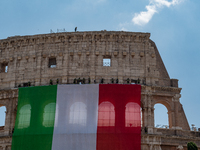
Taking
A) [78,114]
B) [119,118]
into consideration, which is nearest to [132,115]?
[119,118]

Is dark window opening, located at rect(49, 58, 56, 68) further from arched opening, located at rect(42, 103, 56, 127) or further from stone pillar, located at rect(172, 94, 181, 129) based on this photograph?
stone pillar, located at rect(172, 94, 181, 129)

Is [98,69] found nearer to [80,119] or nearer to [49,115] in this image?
[80,119]

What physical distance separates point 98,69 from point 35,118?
8.00m

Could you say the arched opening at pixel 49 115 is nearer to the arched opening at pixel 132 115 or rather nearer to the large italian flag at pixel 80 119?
the large italian flag at pixel 80 119

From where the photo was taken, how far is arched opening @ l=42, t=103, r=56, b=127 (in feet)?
108

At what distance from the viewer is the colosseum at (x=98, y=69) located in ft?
111

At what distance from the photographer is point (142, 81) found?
3450 cm

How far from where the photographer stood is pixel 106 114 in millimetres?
32594

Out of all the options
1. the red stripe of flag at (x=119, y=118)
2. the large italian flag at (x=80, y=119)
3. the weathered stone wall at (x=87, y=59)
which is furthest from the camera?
the weathered stone wall at (x=87, y=59)

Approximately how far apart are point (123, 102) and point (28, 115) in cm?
965

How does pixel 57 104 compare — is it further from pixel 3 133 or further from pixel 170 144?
pixel 170 144

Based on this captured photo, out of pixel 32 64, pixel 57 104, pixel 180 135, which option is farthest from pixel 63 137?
pixel 180 135

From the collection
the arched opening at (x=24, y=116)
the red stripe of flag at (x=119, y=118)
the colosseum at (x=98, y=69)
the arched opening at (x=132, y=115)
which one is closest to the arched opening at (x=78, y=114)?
the red stripe of flag at (x=119, y=118)

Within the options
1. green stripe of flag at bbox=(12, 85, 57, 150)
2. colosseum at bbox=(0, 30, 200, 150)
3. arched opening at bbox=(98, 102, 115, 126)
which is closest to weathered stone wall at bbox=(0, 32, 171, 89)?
colosseum at bbox=(0, 30, 200, 150)
